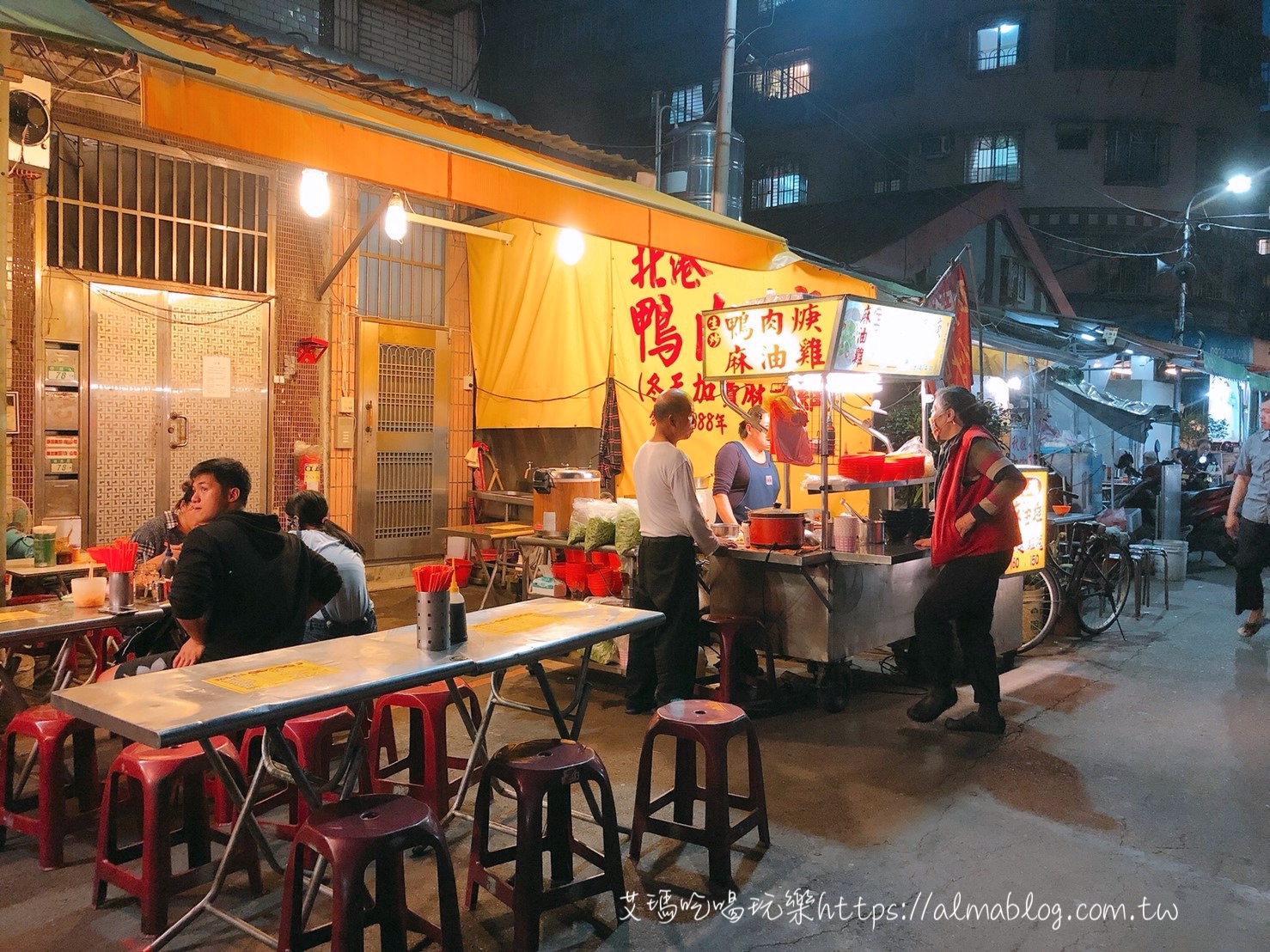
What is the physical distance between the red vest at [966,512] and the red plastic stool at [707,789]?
2477mm

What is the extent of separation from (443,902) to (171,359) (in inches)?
300

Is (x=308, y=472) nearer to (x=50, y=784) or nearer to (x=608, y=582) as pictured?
(x=608, y=582)

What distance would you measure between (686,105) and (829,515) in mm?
25892

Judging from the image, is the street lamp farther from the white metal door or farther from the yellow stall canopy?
the white metal door

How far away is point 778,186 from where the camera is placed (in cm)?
3109

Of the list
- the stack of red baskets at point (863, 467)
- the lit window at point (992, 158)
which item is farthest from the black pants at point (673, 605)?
→ the lit window at point (992, 158)

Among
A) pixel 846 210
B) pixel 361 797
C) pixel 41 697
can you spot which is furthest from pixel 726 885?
pixel 846 210

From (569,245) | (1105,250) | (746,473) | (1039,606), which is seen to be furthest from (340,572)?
(1105,250)

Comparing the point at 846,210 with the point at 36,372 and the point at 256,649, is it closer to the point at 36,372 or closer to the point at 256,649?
the point at 36,372

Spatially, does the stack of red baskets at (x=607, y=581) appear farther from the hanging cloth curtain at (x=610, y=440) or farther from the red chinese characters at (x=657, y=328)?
the red chinese characters at (x=657, y=328)

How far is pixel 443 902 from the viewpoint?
3086 mm

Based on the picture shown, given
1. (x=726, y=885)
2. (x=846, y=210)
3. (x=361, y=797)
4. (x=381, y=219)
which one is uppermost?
(x=846, y=210)

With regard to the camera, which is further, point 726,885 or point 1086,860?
point 1086,860

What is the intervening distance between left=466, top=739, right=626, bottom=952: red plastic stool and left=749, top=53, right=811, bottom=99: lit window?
103ft
